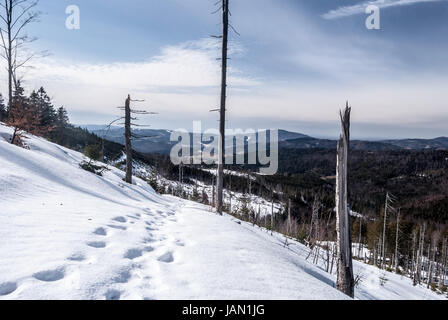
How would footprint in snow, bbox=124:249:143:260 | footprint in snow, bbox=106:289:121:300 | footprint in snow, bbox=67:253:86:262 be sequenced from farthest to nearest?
footprint in snow, bbox=124:249:143:260
footprint in snow, bbox=67:253:86:262
footprint in snow, bbox=106:289:121:300

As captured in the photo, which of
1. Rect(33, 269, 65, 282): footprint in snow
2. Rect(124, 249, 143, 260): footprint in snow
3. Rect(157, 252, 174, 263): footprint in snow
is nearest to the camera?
Rect(33, 269, 65, 282): footprint in snow

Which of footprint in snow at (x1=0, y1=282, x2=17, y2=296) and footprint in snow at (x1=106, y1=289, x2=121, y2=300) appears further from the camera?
footprint in snow at (x1=106, y1=289, x2=121, y2=300)

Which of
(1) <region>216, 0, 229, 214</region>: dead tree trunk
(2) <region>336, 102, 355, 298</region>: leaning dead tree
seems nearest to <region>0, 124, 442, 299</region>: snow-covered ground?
(2) <region>336, 102, 355, 298</region>: leaning dead tree

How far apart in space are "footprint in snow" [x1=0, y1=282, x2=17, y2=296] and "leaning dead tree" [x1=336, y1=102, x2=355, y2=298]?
491 cm

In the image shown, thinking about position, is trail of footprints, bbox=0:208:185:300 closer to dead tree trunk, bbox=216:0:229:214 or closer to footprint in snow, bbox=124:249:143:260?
footprint in snow, bbox=124:249:143:260

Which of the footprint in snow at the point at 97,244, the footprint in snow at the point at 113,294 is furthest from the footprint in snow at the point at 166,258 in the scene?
the footprint in snow at the point at 113,294

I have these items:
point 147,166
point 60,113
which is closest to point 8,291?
point 60,113

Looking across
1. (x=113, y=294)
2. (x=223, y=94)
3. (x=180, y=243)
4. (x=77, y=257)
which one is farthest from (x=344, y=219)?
(x=223, y=94)

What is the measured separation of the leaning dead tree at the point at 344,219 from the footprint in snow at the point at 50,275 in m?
4.58

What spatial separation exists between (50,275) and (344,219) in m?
4.72

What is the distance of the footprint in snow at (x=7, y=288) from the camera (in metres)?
2.09

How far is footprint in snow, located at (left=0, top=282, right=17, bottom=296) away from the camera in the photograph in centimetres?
209

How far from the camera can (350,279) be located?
477 centimetres
